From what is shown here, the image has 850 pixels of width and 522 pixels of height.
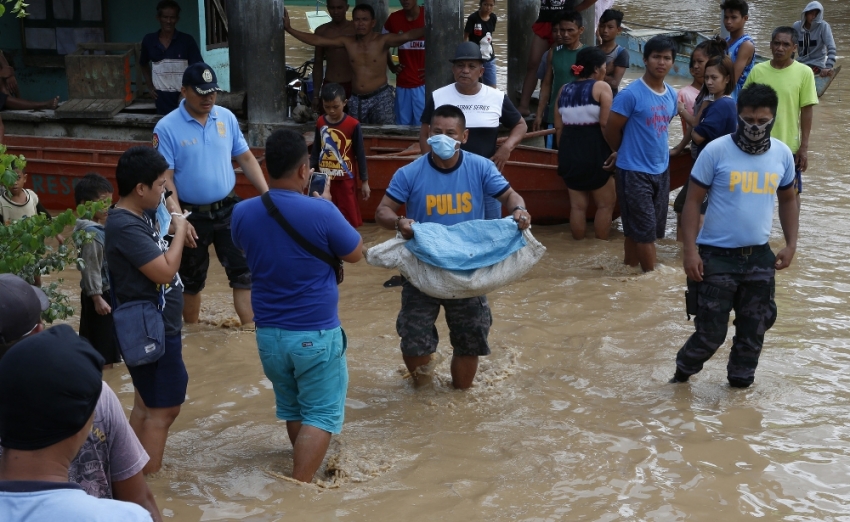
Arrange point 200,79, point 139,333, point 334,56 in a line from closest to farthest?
1. point 139,333
2. point 200,79
3. point 334,56

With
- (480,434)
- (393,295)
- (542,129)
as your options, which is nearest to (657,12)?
(542,129)

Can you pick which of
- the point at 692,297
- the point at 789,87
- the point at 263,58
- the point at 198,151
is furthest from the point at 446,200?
the point at 263,58

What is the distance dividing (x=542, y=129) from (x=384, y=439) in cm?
623

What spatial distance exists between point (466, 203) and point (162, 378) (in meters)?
2.00

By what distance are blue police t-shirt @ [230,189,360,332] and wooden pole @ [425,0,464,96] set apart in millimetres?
5967

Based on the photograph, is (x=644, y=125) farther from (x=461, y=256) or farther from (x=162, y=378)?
(x=162, y=378)

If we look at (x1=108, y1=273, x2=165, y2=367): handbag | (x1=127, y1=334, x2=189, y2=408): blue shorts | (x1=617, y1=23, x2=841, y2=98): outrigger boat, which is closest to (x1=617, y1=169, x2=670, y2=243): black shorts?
(x1=127, y1=334, x2=189, y2=408): blue shorts

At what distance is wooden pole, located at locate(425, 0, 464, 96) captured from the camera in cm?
1002

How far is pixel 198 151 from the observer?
621 cm

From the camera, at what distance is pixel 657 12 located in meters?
30.0

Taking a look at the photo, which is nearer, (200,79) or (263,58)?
(200,79)

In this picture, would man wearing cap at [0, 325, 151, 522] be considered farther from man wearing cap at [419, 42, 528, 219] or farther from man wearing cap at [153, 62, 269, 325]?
man wearing cap at [419, 42, 528, 219]

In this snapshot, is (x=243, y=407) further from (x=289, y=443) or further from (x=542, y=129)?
(x=542, y=129)

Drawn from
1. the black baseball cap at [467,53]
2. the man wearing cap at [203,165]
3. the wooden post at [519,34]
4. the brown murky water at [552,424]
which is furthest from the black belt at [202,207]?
the wooden post at [519,34]
